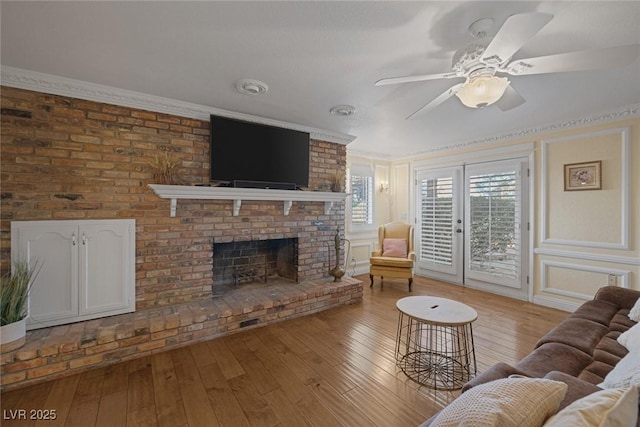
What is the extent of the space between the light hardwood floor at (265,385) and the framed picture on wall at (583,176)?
5.91ft

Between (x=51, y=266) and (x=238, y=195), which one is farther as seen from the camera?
(x=238, y=195)

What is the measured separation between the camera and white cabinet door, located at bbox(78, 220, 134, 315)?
247 centimetres

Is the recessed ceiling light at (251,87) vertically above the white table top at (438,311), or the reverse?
the recessed ceiling light at (251,87)

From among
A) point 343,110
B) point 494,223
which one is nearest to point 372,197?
point 494,223

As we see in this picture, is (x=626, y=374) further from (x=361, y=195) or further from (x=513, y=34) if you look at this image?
(x=361, y=195)

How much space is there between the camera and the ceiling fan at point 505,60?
1.26 metres

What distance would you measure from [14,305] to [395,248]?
4388 mm

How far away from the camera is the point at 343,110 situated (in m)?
2.98

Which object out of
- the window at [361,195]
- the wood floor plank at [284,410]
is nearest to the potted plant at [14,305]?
the wood floor plank at [284,410]

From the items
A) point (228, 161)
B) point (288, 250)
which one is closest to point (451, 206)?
point (288, 250)

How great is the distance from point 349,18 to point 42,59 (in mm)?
2298

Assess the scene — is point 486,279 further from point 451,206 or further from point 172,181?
point 172,181

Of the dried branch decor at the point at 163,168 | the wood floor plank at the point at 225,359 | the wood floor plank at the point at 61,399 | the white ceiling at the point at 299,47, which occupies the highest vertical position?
the white ceiling at the point at 299,47

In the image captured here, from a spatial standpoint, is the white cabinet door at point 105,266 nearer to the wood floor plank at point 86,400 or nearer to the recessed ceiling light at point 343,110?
the wood floor plank at point 86,400
